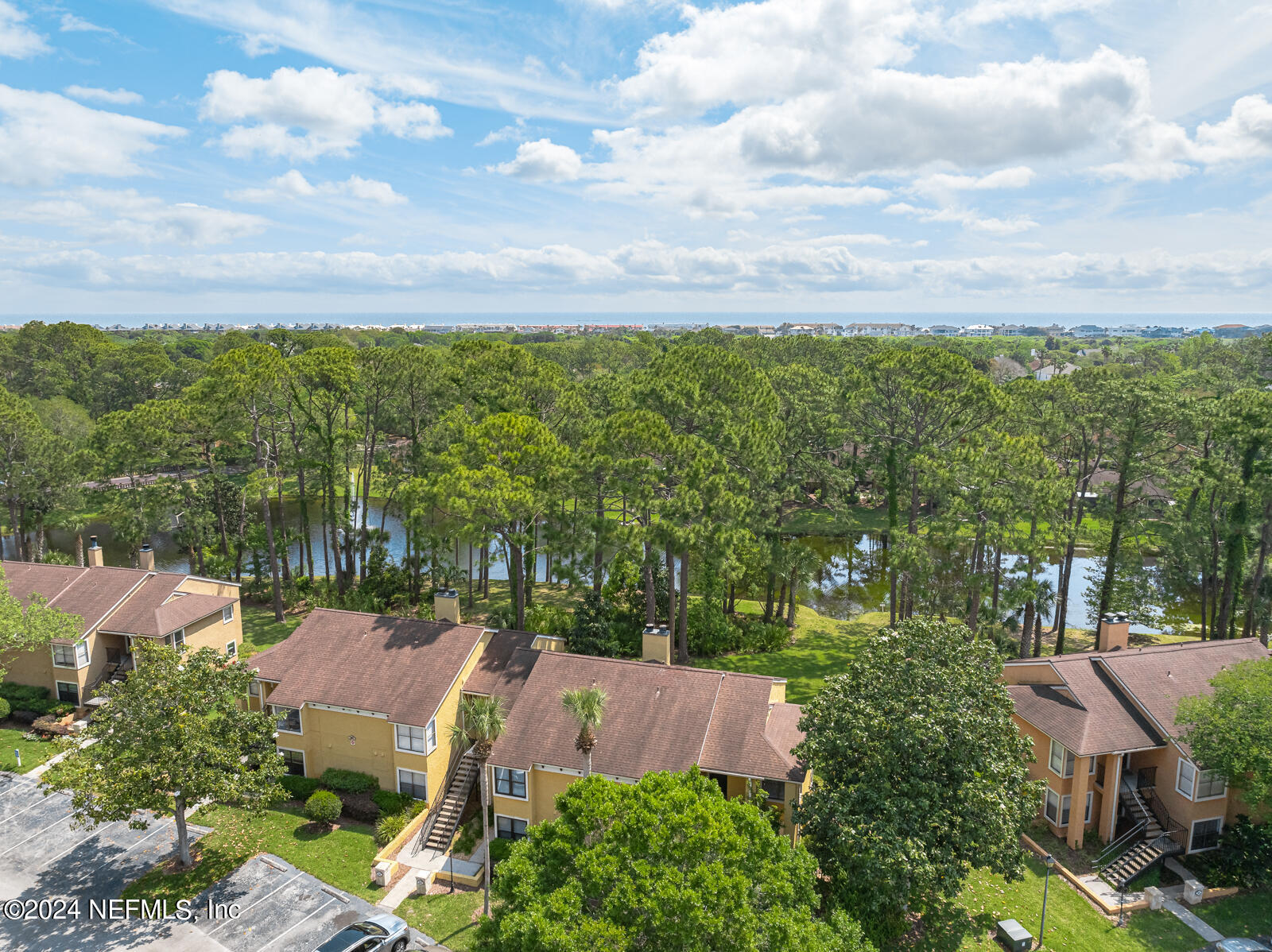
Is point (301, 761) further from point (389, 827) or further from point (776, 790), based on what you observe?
point (776, 790)

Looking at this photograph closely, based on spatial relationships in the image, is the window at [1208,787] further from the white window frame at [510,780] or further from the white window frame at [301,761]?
the white window frame at [301,761]

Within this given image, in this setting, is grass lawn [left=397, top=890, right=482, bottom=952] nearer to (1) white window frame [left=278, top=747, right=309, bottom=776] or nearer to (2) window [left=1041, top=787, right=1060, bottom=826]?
(1) white window frame [left=278, top=747, right=309, bottom=776]

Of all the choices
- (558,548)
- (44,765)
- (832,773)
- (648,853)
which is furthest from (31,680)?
(832,773)

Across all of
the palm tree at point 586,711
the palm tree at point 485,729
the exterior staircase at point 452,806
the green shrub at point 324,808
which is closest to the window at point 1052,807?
the palm tree at point 586,711

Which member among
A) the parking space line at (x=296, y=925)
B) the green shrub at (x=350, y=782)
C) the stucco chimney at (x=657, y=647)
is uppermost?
the stucco chimney at (x=657, y=647)

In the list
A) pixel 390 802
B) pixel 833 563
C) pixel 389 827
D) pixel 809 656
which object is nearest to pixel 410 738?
pixel 390 802
